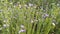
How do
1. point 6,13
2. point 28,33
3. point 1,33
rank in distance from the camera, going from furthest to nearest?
point 1,33
point 6,13
point 28,33

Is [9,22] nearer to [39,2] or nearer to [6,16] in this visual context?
[6,16]

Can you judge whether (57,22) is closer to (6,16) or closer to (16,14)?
(16,14)

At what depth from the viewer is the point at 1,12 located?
6.89ft

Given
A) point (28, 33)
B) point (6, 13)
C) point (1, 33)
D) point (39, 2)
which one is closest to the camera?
point (28, 33)

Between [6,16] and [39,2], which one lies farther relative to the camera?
[39,2]

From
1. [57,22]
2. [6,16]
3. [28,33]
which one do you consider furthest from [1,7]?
[57,22]

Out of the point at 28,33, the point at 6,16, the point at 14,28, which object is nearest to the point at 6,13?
the point at 6,16

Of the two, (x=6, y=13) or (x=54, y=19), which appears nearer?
(x=6, y=13)

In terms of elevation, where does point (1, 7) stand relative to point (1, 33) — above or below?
above

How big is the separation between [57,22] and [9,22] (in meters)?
0.67

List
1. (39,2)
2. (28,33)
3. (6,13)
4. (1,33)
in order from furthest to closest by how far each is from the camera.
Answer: (39,2) → (1,33) → (6,13) → (28,33)

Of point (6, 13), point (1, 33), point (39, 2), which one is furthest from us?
point (39, 2)

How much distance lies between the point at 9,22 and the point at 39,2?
2.65ft

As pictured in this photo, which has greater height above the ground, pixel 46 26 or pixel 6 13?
pixel 6 13
